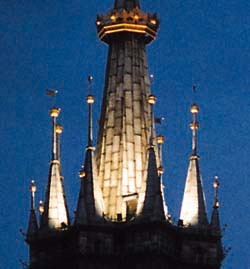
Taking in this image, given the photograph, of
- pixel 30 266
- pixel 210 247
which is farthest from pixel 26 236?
pixel 210 247

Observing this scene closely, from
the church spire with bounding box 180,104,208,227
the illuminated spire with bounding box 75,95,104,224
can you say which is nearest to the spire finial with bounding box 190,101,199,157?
the church spire with bounding box 180,104,208,227

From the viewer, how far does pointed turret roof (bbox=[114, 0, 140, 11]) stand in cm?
11025

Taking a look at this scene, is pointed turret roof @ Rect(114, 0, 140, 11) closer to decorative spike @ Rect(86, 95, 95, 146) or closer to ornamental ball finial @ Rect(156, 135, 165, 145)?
decorative spike @ Rect(86, 95, 95, 146)

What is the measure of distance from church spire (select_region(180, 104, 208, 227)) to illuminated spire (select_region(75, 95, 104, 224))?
4.01 metres

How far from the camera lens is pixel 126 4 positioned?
110 m

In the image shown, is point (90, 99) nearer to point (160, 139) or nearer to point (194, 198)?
point (160, 139)

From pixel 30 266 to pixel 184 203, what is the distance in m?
7.77

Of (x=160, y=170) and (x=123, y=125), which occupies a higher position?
(x=123, y=125)

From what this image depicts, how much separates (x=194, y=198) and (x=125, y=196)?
336cm

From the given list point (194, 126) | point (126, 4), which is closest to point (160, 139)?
point (194, 126)

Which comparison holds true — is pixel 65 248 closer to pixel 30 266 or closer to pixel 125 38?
pixel 30 266

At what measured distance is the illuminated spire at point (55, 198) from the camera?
106125mm

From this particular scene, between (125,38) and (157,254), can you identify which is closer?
(157,254)

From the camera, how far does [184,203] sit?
106125 millimetres
